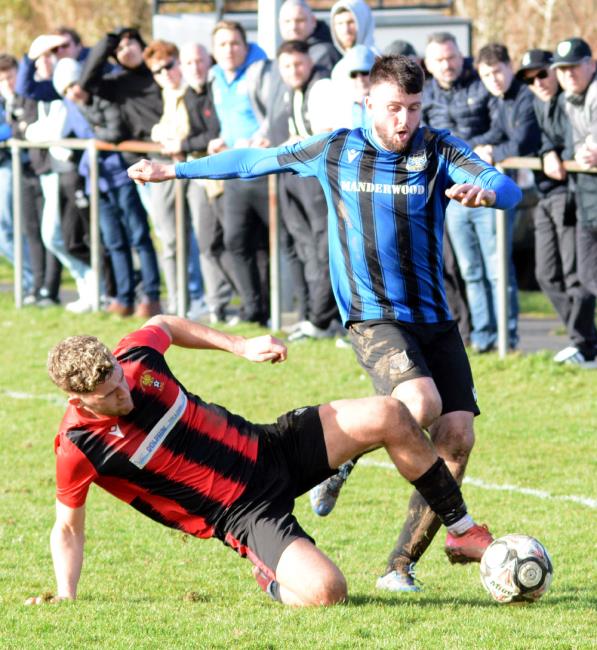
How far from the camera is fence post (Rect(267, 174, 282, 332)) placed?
13.3 m

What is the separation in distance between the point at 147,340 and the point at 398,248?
1.32 metres

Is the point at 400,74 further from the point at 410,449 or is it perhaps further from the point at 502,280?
the point at 502,280

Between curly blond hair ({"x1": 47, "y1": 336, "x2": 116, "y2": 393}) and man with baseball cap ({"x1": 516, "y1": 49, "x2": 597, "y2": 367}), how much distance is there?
6277 mm

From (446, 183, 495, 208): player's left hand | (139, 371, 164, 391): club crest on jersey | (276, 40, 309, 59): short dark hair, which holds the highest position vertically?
(446, 183, 495, 208): player's left hand

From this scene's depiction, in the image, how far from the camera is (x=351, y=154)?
7172 mm

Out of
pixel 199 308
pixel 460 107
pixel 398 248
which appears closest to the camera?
pixel 398 248

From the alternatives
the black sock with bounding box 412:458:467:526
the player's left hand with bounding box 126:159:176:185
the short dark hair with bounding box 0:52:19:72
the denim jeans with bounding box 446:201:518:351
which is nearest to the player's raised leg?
the black sock with bounding box 412:458:467:526

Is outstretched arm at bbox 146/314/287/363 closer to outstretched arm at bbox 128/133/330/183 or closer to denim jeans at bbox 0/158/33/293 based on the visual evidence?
outstretched arm at bbox 128/133/330/183

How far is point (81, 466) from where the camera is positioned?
638 cm

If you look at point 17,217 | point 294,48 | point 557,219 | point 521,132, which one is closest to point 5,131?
point 17,217

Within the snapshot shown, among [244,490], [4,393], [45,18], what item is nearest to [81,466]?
[244,490]

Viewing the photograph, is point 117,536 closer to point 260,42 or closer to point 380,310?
point 380,310

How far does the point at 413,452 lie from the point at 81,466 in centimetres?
146

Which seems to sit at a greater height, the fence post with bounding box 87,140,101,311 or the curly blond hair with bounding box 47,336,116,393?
the curly blond hair with bounding box 47,336,116,393
